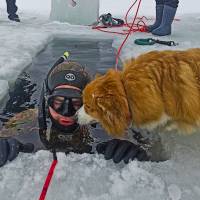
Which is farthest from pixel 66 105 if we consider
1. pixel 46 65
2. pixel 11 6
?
pixel 11 6

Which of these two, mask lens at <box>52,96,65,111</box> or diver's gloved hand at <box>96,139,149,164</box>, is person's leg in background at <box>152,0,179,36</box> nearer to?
mask lens at <box>52,96,65,111</box>

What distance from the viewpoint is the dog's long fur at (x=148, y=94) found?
2408 mm

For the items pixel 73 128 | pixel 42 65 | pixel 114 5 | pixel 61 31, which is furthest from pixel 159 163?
pixel 114 5

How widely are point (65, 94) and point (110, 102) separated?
780 millimetres

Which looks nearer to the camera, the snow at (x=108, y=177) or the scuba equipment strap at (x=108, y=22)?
the snow at (x=108, y=177)

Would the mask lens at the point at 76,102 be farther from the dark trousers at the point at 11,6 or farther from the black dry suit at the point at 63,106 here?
the dark trousers at the point at 11,6

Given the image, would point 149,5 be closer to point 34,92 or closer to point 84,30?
point 84,30

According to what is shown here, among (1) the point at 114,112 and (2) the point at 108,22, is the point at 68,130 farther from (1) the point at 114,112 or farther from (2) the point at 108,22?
(2) the point at 108,22

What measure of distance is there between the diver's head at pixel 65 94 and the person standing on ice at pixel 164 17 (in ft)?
11.3

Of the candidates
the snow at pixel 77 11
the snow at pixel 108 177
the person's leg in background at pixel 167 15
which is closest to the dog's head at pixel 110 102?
the snow at pixel 108 177

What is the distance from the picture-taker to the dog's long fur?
2.41 metres

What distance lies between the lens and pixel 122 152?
2561mm

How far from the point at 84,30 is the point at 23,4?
8665 millimetres

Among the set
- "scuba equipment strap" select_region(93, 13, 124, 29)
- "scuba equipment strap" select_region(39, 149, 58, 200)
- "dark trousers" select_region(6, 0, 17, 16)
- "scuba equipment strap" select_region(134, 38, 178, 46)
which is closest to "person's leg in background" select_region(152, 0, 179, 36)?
"scuba equipment strap" select_region(134, 38, 178, 46)
